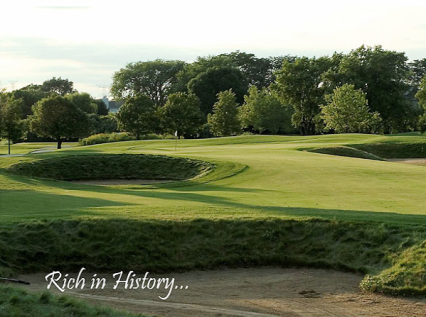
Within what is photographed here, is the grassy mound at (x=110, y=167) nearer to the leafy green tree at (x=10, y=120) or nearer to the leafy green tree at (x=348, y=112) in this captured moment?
the leafy green tree at (x=10, y=120)

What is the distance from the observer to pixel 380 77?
268ft

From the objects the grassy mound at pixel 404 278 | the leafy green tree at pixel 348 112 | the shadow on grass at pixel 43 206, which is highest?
the leafy green tree at pixel 348 112

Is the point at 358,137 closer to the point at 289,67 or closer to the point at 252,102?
the point at 289,67

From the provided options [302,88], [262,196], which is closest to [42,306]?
[262,196]

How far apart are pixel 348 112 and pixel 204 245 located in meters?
60.1

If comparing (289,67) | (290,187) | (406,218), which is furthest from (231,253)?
(289,67)

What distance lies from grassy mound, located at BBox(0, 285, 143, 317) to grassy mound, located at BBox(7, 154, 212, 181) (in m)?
21.6

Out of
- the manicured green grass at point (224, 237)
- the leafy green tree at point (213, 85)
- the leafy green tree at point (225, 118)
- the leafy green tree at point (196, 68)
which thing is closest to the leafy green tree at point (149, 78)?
the leafy green tree at point (196, 68)

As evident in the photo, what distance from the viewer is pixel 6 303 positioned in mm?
7668

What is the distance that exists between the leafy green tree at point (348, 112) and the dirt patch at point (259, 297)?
60227 mm

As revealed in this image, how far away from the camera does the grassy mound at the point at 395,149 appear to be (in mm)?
47344

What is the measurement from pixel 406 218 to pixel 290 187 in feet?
30.6

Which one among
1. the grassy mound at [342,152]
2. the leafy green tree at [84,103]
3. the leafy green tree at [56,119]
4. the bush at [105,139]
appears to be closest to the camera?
the grassy mound at [342,152]

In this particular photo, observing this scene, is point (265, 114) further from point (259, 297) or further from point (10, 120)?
point (259, 297)
